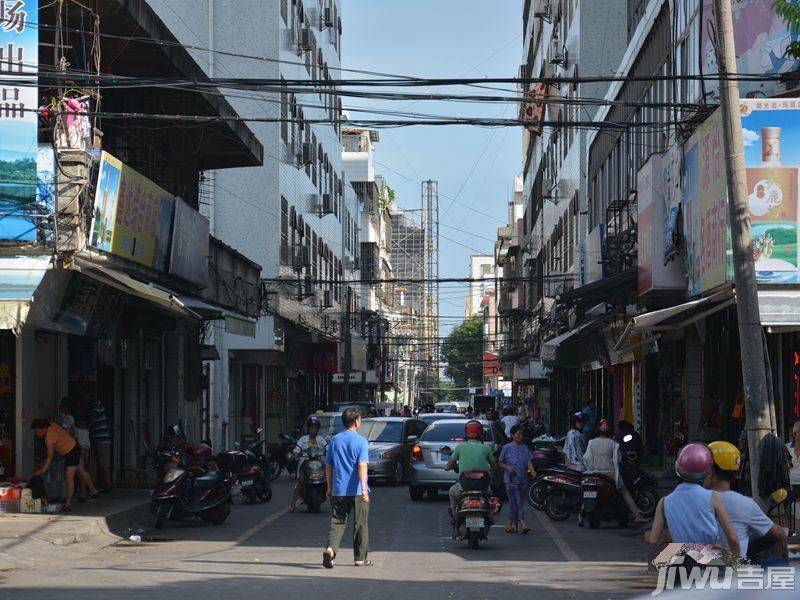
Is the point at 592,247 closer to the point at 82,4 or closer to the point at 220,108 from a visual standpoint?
the point at 220,108

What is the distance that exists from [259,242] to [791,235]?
28203mm

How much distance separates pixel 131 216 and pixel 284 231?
22826mm

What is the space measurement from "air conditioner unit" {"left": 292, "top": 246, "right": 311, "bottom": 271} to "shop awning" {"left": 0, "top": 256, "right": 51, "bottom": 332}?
95.5ft

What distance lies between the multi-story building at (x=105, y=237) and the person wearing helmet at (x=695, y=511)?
10806 millimetres

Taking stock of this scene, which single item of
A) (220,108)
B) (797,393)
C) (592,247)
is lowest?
(797,393)

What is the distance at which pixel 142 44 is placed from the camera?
73.0 feet

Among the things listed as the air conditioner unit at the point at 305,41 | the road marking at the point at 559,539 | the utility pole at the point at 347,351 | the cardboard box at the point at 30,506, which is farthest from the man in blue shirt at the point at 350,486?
the utility pole at the point at 347,351

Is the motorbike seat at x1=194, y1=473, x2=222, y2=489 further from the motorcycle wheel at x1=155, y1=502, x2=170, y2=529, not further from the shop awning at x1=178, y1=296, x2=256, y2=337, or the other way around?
the shop awning at x1=178, y1=296, x2=256, y2=337

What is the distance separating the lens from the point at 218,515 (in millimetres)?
19391

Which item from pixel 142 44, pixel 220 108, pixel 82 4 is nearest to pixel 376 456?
pixel 220 108

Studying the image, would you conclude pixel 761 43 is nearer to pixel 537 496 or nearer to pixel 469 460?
pixel 469 460

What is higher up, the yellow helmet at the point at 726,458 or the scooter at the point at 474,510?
the yellow helmet at the point at 726,458

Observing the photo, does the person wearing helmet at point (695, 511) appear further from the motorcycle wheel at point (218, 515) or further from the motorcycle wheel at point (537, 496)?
the motorcycle wheel at point (537, 496)

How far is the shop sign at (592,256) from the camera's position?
1331 inches
